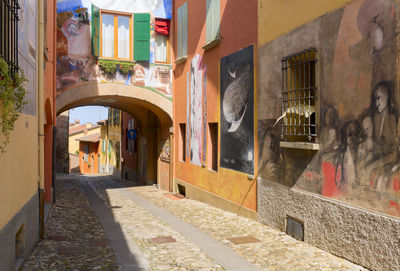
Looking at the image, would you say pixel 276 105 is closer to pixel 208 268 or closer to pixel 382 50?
pixel 382 50

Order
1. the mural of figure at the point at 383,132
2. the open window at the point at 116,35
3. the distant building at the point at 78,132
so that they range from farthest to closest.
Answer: the distant building at the point at 78,132, the open window at the point at 116,35, the mural of figure at the point at 383,132

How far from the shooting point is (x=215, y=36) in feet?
32.6

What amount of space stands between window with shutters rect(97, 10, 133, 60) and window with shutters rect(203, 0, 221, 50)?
11.6 ft

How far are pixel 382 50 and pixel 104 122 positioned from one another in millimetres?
28134

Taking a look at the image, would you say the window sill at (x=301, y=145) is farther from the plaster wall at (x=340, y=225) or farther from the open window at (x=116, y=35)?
the open window at (x=116, y=35)

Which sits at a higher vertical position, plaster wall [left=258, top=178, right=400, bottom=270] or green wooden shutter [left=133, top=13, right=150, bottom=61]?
green wooden shutter [left=133, top=13, right=150, bottom=61]

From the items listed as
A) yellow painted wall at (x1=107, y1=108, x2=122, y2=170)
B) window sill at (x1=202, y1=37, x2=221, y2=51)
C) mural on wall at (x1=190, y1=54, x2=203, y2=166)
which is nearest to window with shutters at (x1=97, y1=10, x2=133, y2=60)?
mural on wall at (x1=190, y1=54, x2=203, y2=166)

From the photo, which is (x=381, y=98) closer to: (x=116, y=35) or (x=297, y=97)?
(x=297, y=97)

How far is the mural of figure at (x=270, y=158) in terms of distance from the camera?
7.12 m

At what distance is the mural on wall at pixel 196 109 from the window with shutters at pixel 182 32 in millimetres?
901

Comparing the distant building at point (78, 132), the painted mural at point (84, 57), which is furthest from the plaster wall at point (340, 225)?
the distant building at point (78, 132)

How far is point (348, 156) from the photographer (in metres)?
5.29

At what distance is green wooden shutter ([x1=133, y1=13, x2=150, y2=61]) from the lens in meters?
12.8

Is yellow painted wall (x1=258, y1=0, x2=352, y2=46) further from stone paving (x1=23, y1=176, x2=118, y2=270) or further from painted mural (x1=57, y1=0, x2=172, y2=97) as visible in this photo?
painted mural (x1=57, y1=0, x2=172, y2=97)
